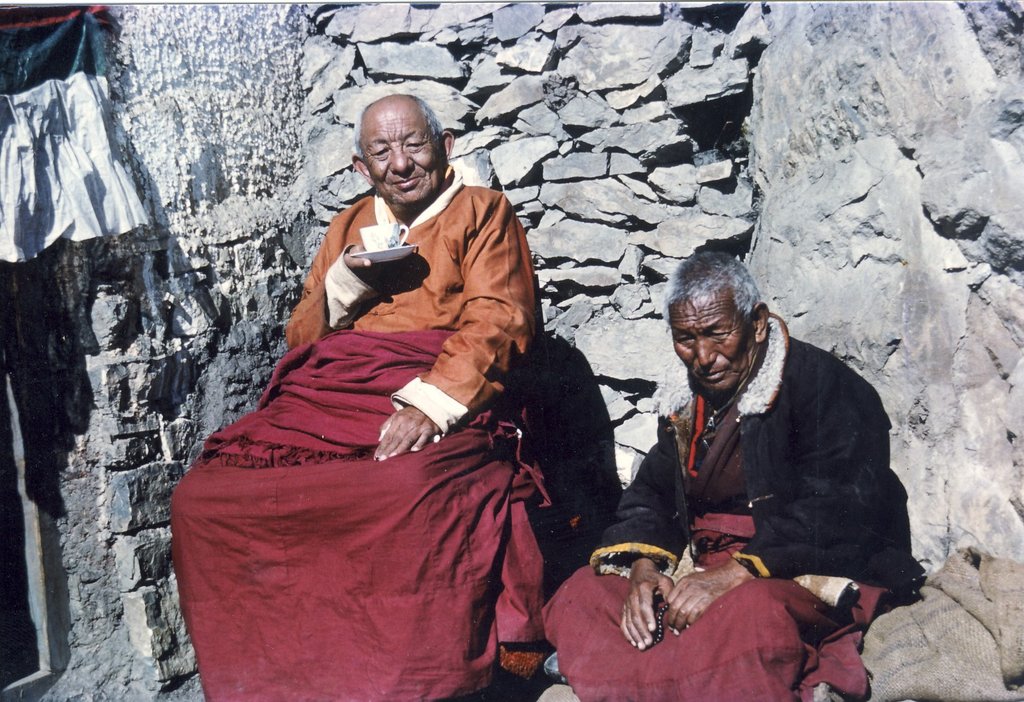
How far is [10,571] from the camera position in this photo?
311 cm

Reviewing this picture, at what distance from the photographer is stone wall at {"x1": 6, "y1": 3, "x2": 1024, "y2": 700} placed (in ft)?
8.60

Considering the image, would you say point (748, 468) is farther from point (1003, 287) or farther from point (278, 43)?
point (278, 43)

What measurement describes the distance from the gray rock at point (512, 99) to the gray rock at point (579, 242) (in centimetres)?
53

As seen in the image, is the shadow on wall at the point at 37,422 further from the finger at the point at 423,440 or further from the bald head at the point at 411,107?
the finger at the point at 423,440

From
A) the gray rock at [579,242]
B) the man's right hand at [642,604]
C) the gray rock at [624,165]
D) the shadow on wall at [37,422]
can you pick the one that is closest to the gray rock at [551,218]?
the gray rock at [579,242]

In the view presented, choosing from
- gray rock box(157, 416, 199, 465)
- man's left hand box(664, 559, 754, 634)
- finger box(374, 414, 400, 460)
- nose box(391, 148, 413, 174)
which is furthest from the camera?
gray rock box(157, 416, 199, 465)

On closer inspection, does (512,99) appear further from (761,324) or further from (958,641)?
(958,641)

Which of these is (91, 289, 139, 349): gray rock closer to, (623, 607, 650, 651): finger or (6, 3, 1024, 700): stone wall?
(6, 3, 1024, 700): stone wall

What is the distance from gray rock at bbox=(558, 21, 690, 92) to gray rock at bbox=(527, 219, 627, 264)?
592mm

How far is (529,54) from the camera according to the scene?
12.5ft

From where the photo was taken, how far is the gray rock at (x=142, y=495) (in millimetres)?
3211

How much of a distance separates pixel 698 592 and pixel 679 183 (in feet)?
6.09

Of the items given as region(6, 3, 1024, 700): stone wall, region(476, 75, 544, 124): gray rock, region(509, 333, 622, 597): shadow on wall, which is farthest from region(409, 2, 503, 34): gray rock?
region(509, 333, 622, 597): shadow on wall

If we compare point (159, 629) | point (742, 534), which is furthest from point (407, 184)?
point (159, 629)
